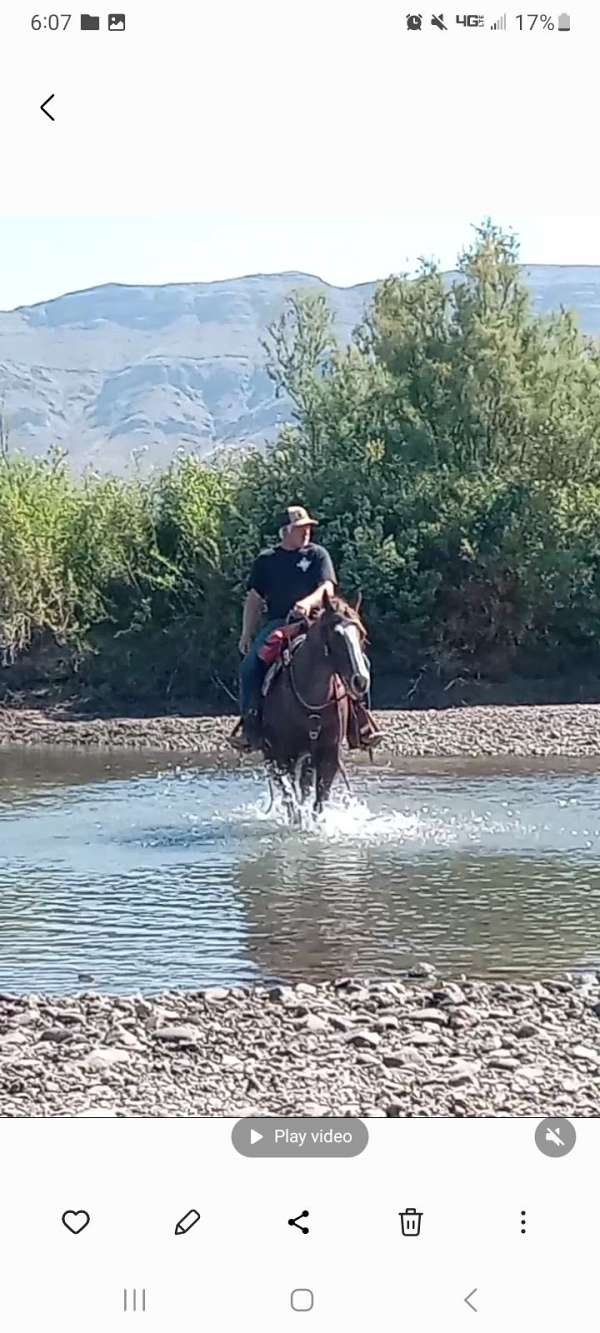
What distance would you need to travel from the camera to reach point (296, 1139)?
9.37ft

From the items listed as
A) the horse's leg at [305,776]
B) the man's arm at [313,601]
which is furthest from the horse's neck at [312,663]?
the horse's leg at [305,776]

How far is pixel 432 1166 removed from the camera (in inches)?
110

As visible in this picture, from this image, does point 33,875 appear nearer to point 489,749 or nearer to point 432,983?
point 432,983

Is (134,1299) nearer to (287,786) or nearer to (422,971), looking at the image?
(422,971)

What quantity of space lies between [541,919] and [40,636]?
12.8 meters

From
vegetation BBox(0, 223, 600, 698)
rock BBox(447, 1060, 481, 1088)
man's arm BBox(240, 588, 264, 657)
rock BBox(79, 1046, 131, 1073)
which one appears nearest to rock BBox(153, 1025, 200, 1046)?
rock BBox(79, 1046, 131, 1073)

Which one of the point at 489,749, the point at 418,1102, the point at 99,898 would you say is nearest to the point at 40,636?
the point at 489,749

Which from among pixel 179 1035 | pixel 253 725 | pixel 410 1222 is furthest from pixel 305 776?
pixel 410 1222

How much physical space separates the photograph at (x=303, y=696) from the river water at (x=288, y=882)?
4 cm

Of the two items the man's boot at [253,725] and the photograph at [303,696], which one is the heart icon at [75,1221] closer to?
the photograph at [303,696]

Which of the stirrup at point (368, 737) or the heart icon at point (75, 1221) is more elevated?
the heart icon at point (75, 1221)

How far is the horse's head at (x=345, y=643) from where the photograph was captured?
32.4 feet

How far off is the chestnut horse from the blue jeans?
0.36 ft

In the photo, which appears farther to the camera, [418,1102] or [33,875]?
[33,875]
